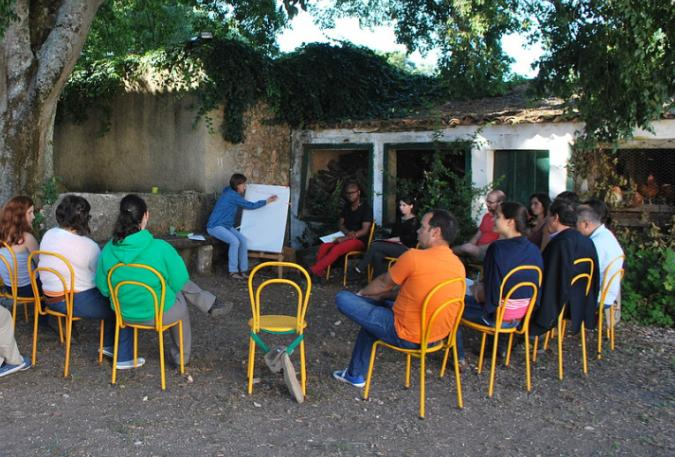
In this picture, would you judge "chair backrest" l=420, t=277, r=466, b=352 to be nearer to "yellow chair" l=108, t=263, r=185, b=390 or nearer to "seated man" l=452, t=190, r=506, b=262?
"yellow chair" l=108, t=263, r=185, b=390

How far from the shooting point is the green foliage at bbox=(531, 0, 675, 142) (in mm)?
5695

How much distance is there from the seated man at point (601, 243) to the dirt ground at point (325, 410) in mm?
564

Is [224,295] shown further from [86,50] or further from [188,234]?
[86,50]

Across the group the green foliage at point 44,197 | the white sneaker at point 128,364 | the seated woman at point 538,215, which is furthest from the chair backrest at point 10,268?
the seated woman at point 538,215

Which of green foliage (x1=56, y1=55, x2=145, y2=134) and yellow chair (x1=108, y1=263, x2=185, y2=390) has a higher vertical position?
green foliage (x1=56, y1=55, x2=145, y2=134)

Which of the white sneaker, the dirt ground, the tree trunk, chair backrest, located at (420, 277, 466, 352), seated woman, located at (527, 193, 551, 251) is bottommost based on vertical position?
the dirt ground

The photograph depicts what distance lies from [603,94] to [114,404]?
16.3 feet

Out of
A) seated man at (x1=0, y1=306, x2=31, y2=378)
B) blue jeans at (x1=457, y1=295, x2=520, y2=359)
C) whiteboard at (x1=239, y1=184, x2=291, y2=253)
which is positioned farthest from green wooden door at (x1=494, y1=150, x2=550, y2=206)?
seated man at (x1=0, y1=306, x2=31, y2=378)

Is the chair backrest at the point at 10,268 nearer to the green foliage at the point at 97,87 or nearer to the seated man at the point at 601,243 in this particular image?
the seated man at the point at 601,243

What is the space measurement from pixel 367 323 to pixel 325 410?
1.91 ft

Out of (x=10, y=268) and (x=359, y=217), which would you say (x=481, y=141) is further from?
(x=10, y=268)

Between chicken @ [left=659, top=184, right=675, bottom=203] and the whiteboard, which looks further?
the whiteboard

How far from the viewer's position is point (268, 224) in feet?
28.8

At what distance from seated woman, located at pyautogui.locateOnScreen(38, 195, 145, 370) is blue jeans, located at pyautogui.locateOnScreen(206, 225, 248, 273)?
365cm
